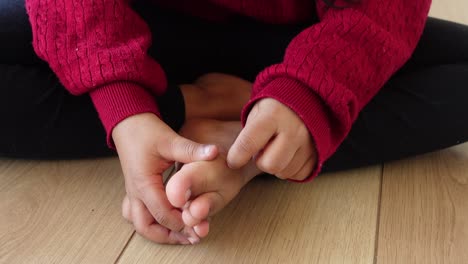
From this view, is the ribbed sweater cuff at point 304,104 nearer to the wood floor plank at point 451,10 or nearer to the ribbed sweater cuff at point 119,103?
the ribbed sweater cuff at point 119,103

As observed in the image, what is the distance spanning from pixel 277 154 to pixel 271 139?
2 centimetres

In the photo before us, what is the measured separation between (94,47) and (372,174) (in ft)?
1.18

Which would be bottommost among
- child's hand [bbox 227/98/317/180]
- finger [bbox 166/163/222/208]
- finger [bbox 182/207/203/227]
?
finger [bbox 182/207/203/227]

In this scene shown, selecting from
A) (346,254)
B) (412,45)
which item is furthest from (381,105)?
(346,254)

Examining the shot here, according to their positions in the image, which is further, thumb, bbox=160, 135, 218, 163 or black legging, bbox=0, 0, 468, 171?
black legging, bbox=0, 0, 468, 171

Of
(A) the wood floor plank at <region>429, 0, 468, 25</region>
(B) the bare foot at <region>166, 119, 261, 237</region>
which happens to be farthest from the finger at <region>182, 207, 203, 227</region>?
(A) the wood floor plank at <region>429, 0, 468, 25</region>

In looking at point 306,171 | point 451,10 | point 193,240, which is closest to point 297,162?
point 306,171

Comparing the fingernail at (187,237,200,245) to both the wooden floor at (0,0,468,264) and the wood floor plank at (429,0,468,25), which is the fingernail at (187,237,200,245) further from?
the wood floor plank at (429,0,468,25)

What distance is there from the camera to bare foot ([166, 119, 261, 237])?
442 mm

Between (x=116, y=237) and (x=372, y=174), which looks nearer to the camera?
(x=116, y=237)

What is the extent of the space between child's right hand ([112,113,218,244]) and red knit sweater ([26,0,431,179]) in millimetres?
18

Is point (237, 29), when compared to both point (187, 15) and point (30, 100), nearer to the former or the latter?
point (187, 15)

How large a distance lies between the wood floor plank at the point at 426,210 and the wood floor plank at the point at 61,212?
0.91ft

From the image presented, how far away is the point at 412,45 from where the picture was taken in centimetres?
57
